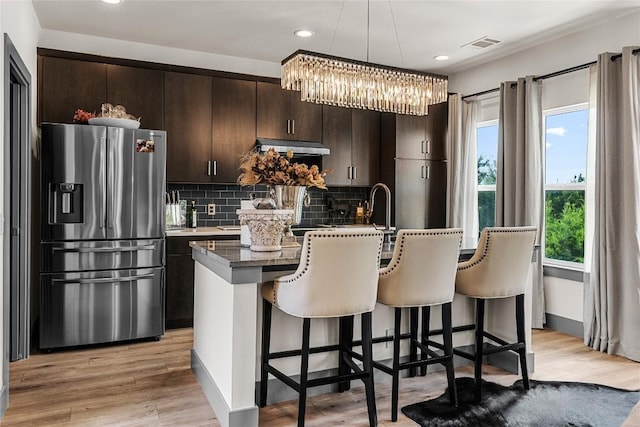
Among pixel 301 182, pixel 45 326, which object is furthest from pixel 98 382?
pixel 301 182

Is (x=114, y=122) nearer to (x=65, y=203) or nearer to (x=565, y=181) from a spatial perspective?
(x=65, y=203)

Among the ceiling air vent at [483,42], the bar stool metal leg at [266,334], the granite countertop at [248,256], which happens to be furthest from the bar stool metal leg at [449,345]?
the ceiling air vent at [483,42]

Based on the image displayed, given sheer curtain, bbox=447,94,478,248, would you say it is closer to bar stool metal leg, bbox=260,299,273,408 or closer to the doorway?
bar stool metal leg, bbox=260,299,273,408

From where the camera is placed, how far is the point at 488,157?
218 inches

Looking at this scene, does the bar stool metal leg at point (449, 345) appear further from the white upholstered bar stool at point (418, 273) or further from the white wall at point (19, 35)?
the white wall at point (19, 35)

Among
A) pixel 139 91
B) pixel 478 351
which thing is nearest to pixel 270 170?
pixel 478 351

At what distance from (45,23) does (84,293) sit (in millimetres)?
2397

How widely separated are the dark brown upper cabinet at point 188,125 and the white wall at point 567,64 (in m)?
3.07

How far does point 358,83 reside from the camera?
3.46 meters

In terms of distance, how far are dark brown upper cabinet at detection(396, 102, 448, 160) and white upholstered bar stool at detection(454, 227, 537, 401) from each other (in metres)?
2.65

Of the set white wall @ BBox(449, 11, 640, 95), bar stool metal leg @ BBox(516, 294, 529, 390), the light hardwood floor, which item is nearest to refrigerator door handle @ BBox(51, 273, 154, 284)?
the light hardwood floor

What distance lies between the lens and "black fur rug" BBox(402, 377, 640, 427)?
2689 millimetres

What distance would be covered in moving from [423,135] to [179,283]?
3146mm

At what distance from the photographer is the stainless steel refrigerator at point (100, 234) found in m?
3.84
